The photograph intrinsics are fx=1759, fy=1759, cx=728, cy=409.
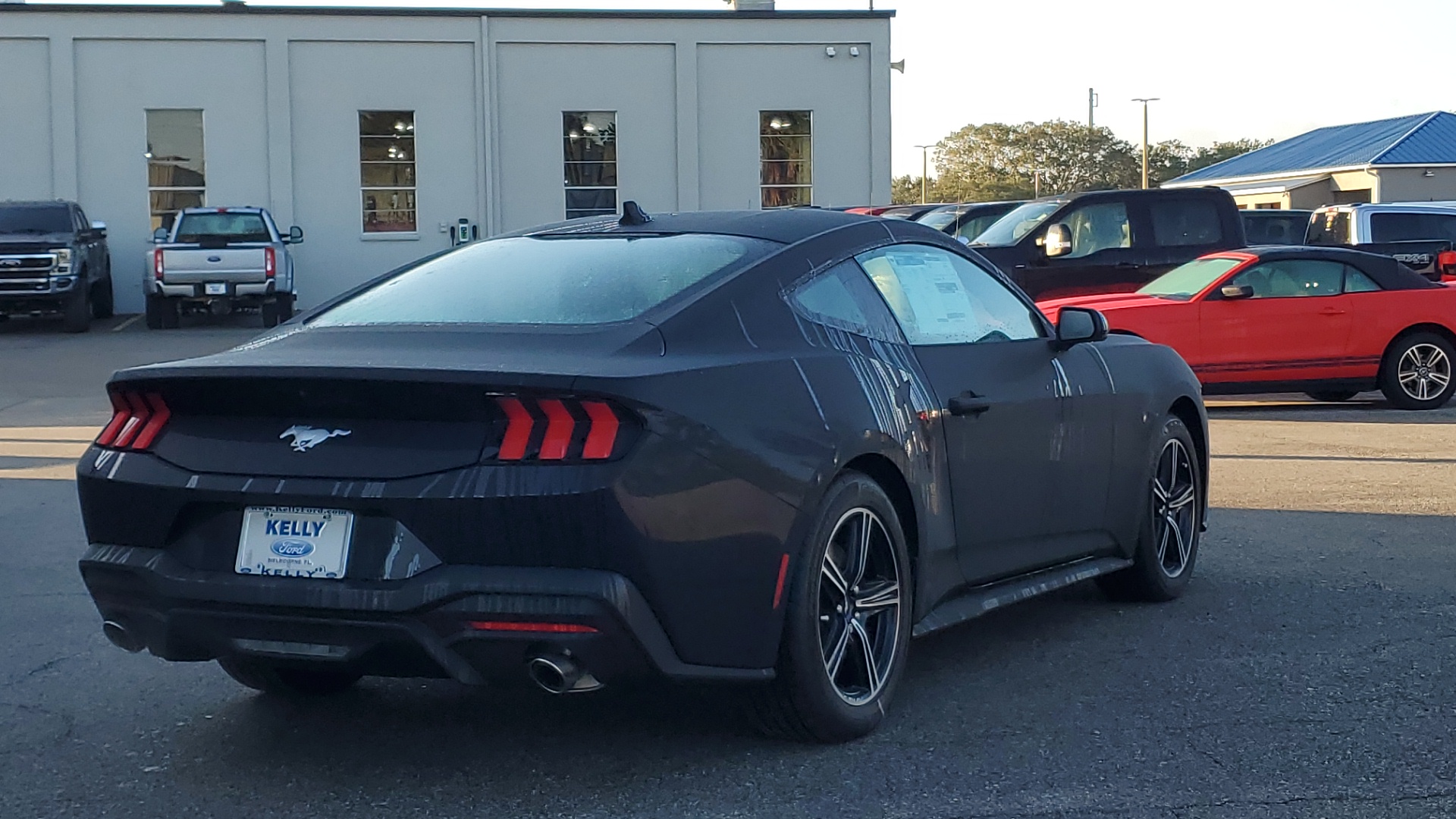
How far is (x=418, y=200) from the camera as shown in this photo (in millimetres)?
33156

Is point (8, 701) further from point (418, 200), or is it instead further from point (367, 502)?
point (418, 200)

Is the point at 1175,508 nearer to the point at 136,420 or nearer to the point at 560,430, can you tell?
the point at 560,430

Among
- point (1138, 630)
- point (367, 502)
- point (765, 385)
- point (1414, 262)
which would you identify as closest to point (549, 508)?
point (367, 502)

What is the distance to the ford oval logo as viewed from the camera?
13.6ft

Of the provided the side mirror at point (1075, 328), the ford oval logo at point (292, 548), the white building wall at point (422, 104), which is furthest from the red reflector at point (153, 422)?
the white building wall at point (422, 104)

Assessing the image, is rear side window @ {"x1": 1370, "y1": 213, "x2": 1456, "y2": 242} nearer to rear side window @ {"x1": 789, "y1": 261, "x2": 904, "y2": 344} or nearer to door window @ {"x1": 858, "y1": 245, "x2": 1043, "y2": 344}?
door window @ {"x1": 858, "y1": 245, "x2": 1043, "y2": 344}

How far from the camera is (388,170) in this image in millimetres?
33031

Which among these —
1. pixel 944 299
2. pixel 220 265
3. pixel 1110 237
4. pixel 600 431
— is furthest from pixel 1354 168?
pixel 600 431

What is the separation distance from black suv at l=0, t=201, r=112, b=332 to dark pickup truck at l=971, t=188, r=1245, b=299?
14434 millimetres

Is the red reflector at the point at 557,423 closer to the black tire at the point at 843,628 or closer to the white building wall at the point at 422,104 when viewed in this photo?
the black tire at the point at 843,628

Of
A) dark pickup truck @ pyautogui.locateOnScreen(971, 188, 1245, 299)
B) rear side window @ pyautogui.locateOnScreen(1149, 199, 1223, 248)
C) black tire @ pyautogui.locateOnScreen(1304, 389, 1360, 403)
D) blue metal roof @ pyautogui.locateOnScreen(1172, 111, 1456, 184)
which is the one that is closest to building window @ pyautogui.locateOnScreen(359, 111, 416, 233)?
dark pickup truck @ pyautogui.locateOnScreen(971, 188, 1245, 299)

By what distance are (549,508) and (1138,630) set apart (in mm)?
2914

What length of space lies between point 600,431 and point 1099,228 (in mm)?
14155

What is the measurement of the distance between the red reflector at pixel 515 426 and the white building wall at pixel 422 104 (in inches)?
1153
